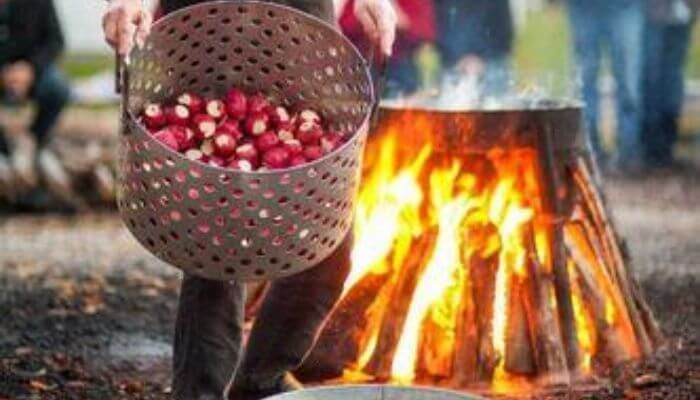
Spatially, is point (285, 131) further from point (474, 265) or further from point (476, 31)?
point (476, 31)

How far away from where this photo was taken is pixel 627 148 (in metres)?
11.6

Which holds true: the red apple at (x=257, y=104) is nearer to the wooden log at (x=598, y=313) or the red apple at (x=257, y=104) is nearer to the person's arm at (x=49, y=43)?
the wooden log at (x=598, y=313)

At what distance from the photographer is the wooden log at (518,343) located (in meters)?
4.86

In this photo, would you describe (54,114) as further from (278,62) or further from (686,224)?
(278,62)

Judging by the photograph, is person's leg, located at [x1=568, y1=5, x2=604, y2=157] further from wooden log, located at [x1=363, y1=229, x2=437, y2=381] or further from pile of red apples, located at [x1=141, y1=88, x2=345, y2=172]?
pile of red apples, located at [x1=141, y1=88, x2=345, y2=172]

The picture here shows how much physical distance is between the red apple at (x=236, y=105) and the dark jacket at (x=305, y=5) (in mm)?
322

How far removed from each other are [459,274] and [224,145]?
168 cm

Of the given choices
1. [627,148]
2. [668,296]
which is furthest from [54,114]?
[668,296]

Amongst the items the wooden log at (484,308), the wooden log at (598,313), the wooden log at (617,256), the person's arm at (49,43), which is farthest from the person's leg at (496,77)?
the person's arm at (49,43)

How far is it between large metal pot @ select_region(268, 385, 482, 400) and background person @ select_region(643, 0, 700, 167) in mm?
8781

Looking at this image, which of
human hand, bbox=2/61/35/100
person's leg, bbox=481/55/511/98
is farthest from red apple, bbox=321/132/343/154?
human hand, bbox=2/61/35/100

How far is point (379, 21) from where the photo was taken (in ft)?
12.3

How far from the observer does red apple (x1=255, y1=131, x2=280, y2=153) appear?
3506mm

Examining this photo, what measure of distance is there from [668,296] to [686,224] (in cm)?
266
